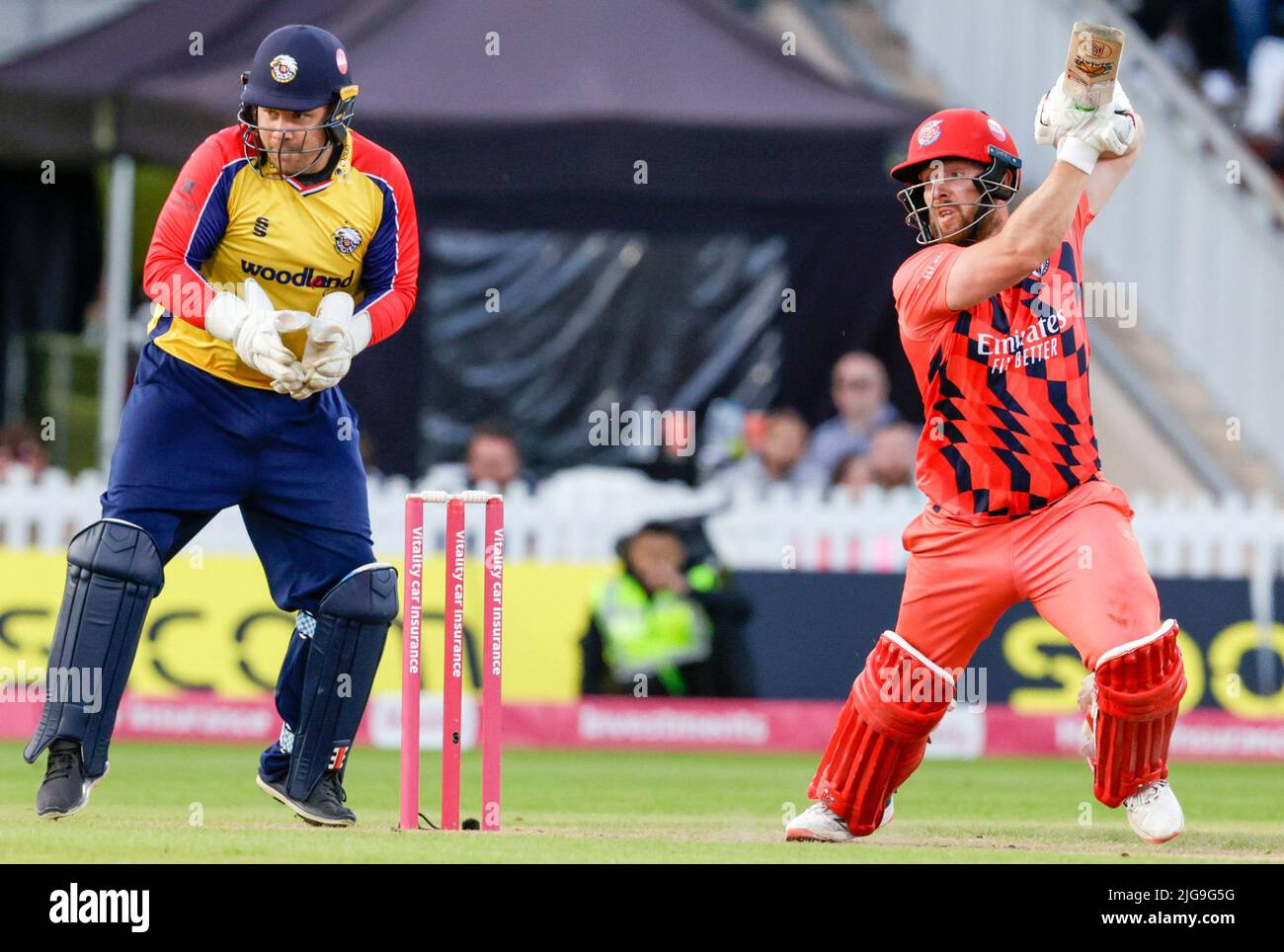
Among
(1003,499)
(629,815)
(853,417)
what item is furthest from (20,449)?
(1003,499)

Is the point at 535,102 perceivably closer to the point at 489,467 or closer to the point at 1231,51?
the point at 489,467

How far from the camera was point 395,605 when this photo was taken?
254 inches

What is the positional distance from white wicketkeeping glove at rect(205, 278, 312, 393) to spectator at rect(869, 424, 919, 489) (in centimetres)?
606

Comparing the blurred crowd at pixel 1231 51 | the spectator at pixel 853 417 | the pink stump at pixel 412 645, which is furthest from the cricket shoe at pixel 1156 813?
the blurred crowd at pixel 1231 51

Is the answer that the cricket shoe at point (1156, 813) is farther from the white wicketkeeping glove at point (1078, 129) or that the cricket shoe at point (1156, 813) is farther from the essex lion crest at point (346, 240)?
the essex lion crest at point (346, 240)

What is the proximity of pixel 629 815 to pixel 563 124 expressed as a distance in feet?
19.9

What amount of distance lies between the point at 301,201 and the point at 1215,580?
613cm

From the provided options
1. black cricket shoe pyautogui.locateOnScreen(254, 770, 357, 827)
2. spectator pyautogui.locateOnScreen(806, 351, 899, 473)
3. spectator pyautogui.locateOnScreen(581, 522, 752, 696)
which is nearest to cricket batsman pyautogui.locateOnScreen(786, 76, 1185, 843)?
black cricket shoe pyautogui.locateOnScreen(254, 770, 357, 827)

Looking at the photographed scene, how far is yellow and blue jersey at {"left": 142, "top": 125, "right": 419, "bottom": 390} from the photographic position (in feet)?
20.2

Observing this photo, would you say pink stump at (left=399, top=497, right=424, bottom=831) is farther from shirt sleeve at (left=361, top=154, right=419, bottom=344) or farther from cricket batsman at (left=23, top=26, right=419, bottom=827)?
shirt sleeve at (left=361, top=154, right=419, bottom=344)

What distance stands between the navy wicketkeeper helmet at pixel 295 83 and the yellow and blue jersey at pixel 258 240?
87 millimetres

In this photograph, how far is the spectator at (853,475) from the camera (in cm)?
1171
